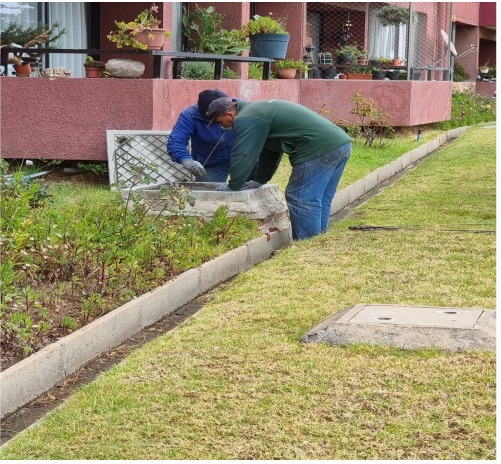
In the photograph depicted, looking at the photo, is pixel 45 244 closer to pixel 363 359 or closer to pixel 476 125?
pixel 363 359

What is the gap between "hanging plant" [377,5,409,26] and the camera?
24.3m

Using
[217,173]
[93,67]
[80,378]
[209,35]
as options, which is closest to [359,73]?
[209,35]

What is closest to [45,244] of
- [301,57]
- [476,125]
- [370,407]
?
[370,407]

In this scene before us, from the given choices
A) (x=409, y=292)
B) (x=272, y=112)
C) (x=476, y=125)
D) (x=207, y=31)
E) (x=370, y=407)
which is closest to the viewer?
(x=370, y=407)

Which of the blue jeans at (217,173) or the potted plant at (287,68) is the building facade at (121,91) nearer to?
the potted plant at (287,68)

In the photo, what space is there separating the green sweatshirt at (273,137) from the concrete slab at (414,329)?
313 cm

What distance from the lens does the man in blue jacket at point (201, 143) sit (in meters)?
10.2

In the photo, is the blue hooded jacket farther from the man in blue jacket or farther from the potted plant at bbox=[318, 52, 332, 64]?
the potted plant at bbox=[318, 52, 332, 64]

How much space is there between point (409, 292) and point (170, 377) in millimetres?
2411

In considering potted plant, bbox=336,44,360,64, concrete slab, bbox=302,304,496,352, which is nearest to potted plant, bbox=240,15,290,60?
potted plant, bbox=336,44,360,64

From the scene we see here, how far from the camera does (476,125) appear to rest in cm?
2783

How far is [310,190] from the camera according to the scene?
1014cm

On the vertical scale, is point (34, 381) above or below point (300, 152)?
below

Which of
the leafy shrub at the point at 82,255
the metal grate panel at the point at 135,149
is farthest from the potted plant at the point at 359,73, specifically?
the leafy shrub at the point at 82,255
